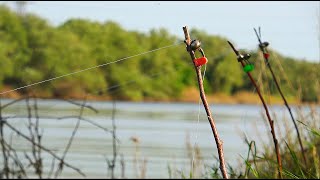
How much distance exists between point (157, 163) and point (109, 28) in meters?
13.5

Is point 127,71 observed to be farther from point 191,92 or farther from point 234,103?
point 234,103

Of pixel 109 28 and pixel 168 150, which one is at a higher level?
pixel 109 28

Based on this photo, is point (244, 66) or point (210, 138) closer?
point (244, 66)

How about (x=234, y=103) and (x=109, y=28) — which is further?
(x=234, y=103)

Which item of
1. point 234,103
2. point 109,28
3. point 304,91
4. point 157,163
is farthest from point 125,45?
point 234,103

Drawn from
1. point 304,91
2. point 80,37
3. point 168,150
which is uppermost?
point 80,37

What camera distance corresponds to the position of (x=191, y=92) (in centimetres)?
4653

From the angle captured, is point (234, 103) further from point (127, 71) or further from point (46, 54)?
point (46, 54)

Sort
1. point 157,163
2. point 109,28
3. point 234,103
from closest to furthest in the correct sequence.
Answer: point 157,163 < point 109,28 < point 234,103

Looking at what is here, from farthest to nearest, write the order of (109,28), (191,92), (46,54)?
(191,92) < (109,28) < (46,54)

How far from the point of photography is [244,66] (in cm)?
265

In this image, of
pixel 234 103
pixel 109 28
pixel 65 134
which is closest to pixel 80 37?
pixel 109 28

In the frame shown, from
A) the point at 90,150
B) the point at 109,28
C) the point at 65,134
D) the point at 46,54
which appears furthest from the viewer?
the point at 109,28

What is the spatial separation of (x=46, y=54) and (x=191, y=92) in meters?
25.7
